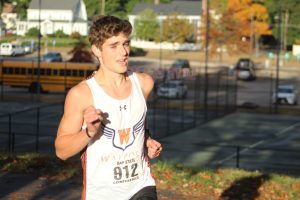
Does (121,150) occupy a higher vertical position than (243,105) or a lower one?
higher

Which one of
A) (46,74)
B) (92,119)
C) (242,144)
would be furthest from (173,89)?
(92,119)

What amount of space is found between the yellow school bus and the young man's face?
4639 centimetres

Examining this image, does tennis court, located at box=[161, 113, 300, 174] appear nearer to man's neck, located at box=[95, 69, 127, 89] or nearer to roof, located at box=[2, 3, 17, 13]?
man's neck, located at box=[95, 69, 127, 89]

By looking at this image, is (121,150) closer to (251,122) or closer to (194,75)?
(251,122)

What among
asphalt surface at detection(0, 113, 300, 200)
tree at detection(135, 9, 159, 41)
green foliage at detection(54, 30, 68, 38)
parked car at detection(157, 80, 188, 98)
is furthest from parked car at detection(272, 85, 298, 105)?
tree at detection(135, 9, 159, 41)

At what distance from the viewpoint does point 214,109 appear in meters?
45.6

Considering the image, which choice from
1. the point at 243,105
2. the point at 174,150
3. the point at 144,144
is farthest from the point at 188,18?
the point at 144,144

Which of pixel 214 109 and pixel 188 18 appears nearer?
pixel 214 109

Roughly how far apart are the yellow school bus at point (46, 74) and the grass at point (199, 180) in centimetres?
3879

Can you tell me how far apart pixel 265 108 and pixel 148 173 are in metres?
42.9

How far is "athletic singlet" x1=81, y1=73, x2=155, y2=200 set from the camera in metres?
4.86

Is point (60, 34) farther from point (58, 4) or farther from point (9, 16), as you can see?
point (58, 4)

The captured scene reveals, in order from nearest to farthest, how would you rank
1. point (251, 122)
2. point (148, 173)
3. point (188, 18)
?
point (148, 173)
point (251, 122)
point (188, 18)

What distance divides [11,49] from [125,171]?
54924mm
